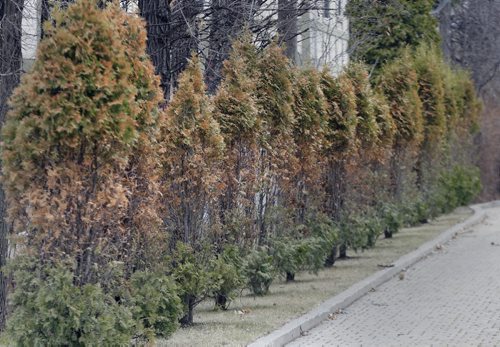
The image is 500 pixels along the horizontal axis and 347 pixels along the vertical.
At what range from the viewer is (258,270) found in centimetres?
1329

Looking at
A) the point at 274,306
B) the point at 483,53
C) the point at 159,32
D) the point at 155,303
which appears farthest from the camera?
the point at 483,53

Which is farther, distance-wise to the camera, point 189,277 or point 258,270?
point 258,270

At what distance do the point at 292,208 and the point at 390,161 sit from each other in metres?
8.22

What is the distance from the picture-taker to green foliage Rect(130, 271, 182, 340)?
9.59m

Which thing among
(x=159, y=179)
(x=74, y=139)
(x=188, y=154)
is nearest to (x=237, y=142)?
(x=188, y=154)

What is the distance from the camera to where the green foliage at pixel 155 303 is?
378 inches

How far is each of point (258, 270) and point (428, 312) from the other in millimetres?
2033

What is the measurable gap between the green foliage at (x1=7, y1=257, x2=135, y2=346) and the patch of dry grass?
169 cm

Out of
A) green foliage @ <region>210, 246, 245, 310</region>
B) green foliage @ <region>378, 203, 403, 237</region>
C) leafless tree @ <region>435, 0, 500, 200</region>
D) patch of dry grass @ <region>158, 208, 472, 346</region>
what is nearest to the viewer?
patch of dry grass @ <region>158, 208, 472, 346</region>

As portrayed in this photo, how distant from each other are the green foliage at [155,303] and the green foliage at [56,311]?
0.83m

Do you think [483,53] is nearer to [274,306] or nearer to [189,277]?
[274,306]

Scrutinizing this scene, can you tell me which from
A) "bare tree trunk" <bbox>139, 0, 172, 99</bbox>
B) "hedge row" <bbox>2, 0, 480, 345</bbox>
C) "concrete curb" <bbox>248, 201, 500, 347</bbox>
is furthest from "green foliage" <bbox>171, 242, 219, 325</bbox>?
"bare tree trunk" <bbox>139, 0, 172, 99</bbox>

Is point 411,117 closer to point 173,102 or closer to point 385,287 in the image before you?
point 385,287

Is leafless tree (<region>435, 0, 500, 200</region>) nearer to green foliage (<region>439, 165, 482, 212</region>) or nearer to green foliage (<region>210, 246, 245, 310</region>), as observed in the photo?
green foliage (<region>439, 165, 482, 212</region>)
